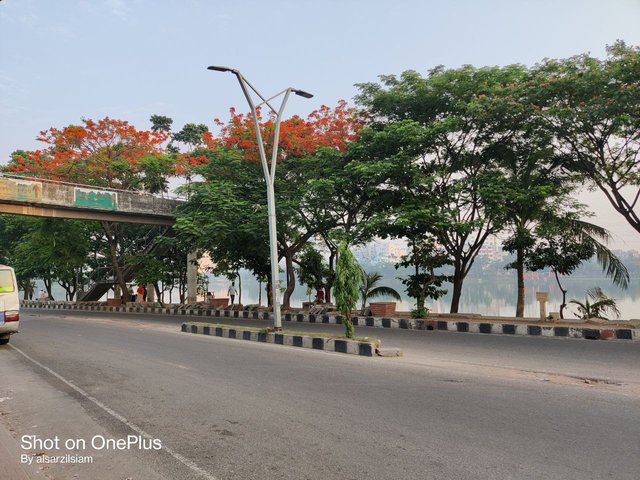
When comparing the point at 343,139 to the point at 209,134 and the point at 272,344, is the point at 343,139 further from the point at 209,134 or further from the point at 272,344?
the point at 272,344

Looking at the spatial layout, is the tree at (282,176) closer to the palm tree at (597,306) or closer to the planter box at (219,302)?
the planter box at (219,302)

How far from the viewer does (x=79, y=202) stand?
2370cm

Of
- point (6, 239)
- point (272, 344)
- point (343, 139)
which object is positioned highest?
point (343, 139)

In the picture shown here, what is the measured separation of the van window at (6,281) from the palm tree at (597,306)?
15487mm

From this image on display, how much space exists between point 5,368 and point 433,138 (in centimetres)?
1300

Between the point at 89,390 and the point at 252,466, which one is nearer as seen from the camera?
the point at 252,466

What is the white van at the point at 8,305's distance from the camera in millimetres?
11195

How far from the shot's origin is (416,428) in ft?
15.0

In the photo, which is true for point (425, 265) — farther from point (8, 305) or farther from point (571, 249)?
point (8, 305)

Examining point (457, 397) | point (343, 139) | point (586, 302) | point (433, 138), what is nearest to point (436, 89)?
point (433, 138)

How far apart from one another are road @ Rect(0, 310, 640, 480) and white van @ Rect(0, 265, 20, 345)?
5.36ft

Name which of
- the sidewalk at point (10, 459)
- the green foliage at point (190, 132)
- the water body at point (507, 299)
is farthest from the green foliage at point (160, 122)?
the sidewalk at point (10, 459)

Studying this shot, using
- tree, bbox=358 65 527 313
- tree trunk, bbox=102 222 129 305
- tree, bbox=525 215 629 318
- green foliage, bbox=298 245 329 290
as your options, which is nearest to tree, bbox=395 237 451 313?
tree, bbox=358 65 527 313

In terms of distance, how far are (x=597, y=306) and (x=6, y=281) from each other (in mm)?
16332
